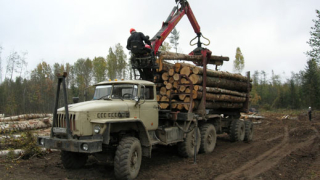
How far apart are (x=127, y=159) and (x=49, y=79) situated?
Result: 4228 centimetres

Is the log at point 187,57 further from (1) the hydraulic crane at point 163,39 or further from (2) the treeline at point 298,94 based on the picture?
(2) the treeline at point 298,94

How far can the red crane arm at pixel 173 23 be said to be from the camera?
9602mm

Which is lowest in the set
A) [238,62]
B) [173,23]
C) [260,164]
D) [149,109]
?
[260,164]

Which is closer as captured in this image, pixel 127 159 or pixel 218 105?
pixel 127 159

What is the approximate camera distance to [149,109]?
7.82 metres

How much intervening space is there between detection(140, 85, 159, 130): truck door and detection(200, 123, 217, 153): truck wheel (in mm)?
2697

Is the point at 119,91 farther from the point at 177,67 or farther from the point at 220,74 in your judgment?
the point at 220,74

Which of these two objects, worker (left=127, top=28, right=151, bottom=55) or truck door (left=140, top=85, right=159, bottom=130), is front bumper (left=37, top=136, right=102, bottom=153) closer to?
truck door (left=140, top=85, right=159, bottom=130)

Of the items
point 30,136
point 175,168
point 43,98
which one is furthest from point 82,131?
point 43,98

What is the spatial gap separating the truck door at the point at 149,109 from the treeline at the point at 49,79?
2908 centimetres

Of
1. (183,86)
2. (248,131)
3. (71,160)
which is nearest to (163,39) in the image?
(183,86)

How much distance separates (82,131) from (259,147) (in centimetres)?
841

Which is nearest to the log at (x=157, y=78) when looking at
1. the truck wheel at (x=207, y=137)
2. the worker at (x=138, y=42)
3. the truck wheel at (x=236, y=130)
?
the worker at (x=138, y=42)

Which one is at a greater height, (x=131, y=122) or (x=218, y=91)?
(x=218, y=91)
